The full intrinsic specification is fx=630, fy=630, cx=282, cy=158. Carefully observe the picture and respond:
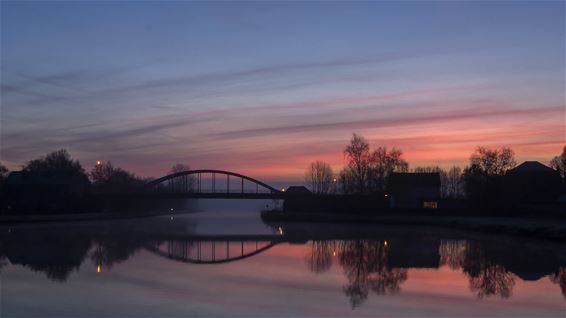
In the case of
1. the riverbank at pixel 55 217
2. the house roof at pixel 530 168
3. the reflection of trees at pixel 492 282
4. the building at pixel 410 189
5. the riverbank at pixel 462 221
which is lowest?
the reflection of trees at pixel 492 282

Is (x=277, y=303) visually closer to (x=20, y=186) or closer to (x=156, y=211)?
(x=20, y=186)

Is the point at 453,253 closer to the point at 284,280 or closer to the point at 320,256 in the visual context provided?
the point at 320,256

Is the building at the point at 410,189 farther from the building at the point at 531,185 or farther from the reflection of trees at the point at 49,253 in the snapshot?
the reflection of trees at the point at 49,253

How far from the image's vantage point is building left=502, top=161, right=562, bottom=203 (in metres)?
68.6

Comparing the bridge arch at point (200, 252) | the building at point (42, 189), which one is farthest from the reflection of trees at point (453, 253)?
the building at point (42, 189)

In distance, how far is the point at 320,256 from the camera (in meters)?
30.2

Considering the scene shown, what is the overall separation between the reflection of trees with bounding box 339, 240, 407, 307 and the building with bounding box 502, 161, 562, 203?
38401 millimetres

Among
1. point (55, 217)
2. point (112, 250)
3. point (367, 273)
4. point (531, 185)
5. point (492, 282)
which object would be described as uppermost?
point (531, 185)

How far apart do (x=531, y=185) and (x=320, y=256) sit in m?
48.6

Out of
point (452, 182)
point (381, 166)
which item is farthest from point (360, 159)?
point (452, 182)

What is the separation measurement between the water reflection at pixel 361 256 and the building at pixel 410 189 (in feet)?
114

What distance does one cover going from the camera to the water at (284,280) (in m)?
16.1

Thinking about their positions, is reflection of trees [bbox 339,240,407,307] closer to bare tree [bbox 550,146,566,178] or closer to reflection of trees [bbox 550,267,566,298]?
reflection of trees [bbox 550,267,566,298]

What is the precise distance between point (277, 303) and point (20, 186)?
73969 mm
